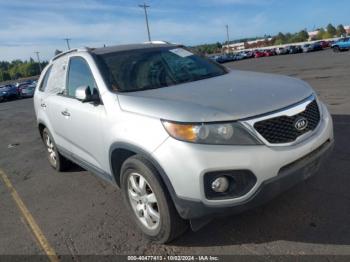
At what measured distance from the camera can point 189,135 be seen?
8.76 ft

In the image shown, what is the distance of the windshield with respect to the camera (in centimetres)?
368

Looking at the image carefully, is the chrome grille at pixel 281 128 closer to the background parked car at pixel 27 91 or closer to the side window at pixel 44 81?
the side window at pixel 44 81

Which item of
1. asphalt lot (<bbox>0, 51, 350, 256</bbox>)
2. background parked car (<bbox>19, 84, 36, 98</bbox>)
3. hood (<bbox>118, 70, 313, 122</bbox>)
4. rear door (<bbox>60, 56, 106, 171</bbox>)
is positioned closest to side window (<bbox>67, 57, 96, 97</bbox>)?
rear door (<bbox>60, 56, 106, 171</bbox>)

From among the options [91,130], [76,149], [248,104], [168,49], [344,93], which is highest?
[168,49]

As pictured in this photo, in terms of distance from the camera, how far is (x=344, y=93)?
30.7 ft

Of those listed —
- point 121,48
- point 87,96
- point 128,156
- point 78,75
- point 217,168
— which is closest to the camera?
point 217,168

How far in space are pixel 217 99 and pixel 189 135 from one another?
0.46 meters

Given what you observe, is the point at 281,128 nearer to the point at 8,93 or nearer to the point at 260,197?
the point at 260,197

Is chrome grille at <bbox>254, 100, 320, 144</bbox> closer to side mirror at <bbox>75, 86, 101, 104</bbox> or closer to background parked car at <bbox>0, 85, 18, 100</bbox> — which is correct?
side mirror at <bbox>75, 86, 101, 104</bbox>

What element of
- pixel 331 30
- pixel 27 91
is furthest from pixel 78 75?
pixel 331 30

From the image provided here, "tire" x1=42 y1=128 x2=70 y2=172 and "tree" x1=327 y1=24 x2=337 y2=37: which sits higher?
"tire" x1=42 y1=128 x2=70 y2=172

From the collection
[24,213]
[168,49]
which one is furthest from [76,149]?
[168,49]

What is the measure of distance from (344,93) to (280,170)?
301 inches

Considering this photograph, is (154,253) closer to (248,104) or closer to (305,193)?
(248,104)
